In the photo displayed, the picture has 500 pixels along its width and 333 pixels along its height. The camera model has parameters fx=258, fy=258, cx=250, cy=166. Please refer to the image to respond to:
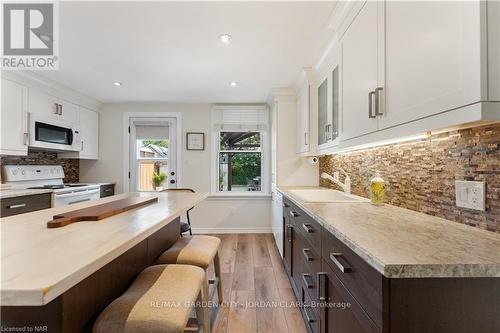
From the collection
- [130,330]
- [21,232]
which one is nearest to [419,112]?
[130,330]

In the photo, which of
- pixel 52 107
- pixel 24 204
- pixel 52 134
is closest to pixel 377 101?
pixel 24 204

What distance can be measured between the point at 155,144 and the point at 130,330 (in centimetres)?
398

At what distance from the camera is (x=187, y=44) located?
2355mm

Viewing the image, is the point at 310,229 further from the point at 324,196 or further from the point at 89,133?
the point at 89,133

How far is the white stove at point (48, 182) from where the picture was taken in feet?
10.1

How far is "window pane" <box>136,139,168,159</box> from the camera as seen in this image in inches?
179

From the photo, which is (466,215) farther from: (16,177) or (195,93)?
(16,177)

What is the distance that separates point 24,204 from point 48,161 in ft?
4.99

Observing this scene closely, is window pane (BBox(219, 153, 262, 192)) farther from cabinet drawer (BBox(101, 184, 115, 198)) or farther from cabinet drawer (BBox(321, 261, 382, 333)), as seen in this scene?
cabinet drawer (BBox(321, 261, 382, 333))

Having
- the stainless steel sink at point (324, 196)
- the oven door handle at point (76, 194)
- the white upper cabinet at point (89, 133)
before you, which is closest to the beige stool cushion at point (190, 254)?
the stainless steel sink at point (324, 196)

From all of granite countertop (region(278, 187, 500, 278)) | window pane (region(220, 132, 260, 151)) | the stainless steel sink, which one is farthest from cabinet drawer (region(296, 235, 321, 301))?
window pane (region(220, 132, 260, 151))

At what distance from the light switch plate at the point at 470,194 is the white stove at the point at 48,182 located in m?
3.68

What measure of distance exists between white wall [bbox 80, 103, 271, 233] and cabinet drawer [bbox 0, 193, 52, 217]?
161 centimetres

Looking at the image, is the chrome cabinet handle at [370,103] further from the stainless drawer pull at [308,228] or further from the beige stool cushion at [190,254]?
the beige stool cushion at [190,254]
